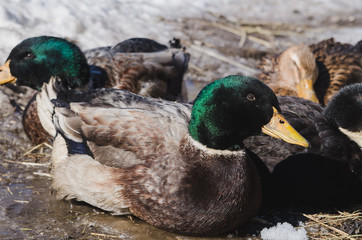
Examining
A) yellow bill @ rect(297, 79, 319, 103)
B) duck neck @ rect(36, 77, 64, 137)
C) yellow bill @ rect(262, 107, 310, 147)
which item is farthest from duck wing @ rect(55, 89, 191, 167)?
yellow bill @ rect(297, 79, 319, 103)

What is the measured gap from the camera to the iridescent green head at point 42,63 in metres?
5.45

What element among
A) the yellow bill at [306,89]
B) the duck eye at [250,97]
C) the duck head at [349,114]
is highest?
the duck eye at [250,97]

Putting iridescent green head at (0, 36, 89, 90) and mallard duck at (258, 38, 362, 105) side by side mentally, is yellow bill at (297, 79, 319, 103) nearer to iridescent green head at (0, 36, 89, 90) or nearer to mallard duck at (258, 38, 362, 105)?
mallard duck at (258, 38, 362, 105)

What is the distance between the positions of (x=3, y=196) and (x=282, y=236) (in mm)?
2160

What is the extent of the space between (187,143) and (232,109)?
0.41m

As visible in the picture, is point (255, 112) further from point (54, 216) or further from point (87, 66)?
point (87, 66)

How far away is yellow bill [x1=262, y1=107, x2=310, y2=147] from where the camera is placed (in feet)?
12.4

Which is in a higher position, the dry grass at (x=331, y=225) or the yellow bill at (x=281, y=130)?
the yellow bill at (x=281, y=130)

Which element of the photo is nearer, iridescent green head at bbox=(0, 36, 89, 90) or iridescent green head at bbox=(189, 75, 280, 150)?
iridescent green head at bbox=(189, 75, 280, 150)

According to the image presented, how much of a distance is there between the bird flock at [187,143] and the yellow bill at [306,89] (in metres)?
1.34

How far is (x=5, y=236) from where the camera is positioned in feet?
12.5

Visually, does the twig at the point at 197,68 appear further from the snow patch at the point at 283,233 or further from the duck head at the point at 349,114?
the snow patch at the point at 283,233

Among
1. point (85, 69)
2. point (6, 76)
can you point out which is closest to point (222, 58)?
point (85, 69)

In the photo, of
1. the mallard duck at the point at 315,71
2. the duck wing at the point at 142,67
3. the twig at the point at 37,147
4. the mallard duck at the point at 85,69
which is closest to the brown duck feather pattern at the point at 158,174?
the mallard duck at the point at 85,69
